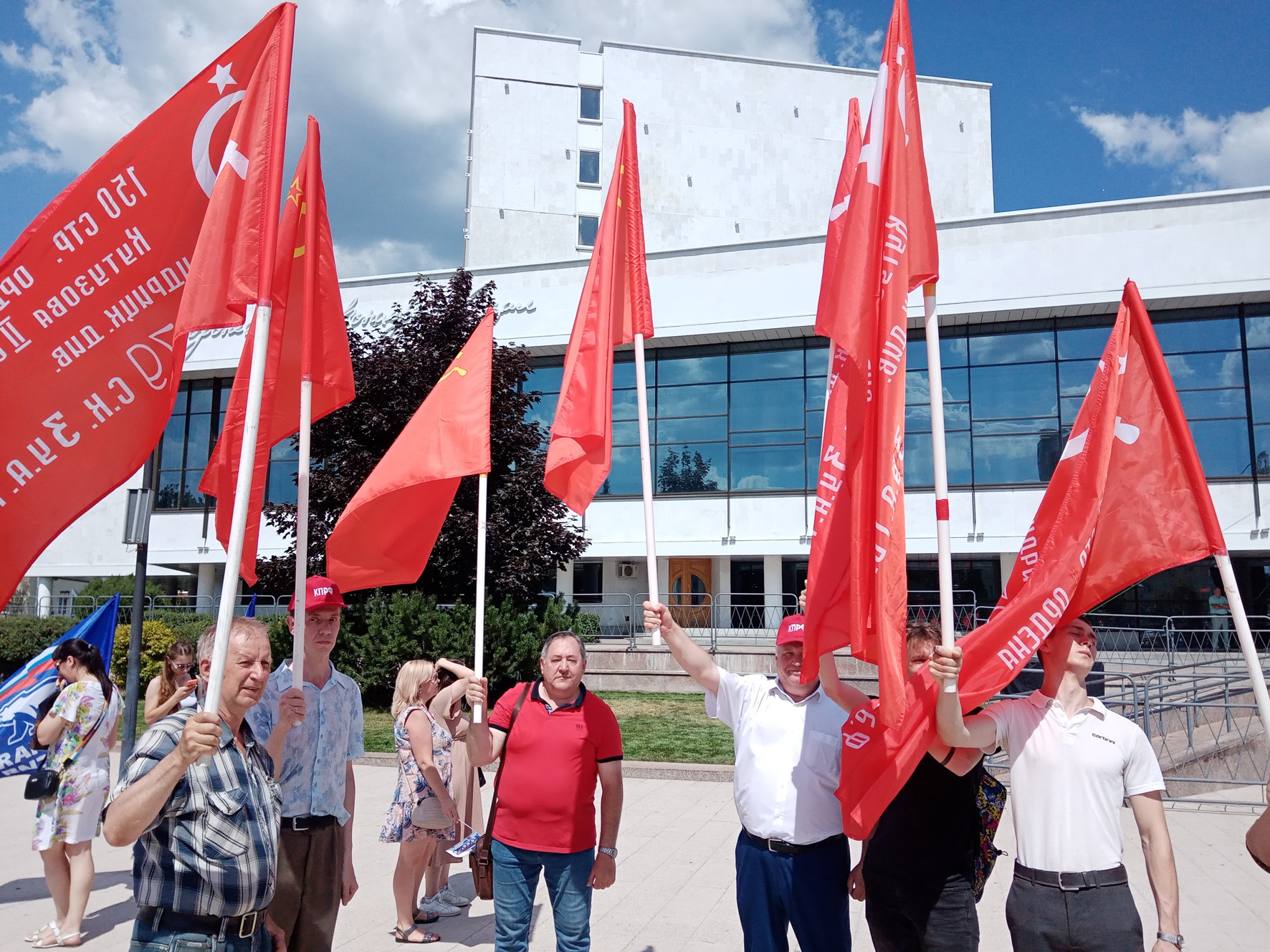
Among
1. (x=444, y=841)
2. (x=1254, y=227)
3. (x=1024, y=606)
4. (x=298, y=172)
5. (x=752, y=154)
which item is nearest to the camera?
(x=1024, y=606)

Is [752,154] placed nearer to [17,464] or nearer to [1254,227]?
[1254,227]

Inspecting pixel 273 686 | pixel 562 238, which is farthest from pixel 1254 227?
pixel 273 686

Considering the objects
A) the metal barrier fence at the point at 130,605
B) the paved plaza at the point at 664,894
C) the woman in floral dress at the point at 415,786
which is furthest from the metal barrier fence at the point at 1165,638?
the metal barrier fence at the point at 130,605

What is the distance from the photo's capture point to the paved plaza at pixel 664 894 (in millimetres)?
6594

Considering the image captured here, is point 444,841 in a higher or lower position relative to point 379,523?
lower

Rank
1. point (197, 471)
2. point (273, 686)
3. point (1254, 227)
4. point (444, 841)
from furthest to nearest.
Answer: point (197, 471), point (1254, 227), point (444, 841), point (273, 686)

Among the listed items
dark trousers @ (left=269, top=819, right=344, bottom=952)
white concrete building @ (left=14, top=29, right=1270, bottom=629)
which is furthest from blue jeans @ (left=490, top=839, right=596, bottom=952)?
white concrete building @ (left=14, top=29, right=1270, bottom=629)

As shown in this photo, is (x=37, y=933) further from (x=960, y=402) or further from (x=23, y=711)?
(x=960, y=402)

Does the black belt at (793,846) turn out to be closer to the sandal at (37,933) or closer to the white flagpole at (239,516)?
the white flagpole at (239,516)

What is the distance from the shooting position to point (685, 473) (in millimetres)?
29922

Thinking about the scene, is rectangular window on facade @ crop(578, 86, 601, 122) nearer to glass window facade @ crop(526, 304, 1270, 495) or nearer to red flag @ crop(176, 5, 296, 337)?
glass window facade @ crop(526, 304, 1270, 495)

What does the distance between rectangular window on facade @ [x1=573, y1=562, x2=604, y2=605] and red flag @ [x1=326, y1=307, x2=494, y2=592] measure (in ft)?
83.8

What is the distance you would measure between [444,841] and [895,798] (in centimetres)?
407

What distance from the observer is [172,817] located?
3201 millimetres
